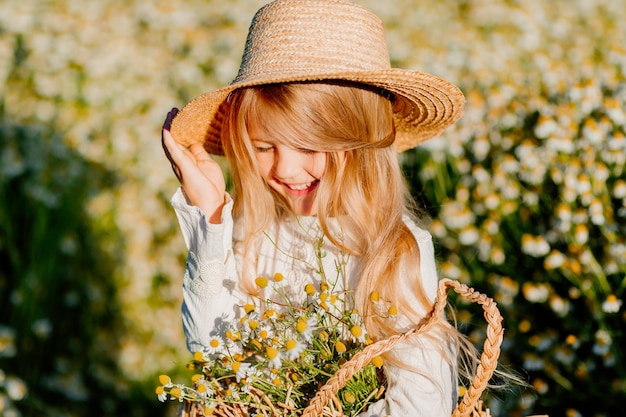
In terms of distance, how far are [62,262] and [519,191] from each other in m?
1.81

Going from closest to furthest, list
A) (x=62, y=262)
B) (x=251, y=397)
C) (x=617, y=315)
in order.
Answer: (x=251, y=397), (x=617, y=315), (x=62, y=262)

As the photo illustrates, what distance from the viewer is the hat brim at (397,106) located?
1188 mm

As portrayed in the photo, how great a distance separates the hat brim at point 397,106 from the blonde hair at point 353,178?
0.04 m

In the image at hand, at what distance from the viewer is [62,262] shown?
2.66 m

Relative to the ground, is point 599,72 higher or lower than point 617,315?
higher

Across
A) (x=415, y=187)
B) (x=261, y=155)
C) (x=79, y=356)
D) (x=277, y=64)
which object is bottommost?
(x=79, y=356)

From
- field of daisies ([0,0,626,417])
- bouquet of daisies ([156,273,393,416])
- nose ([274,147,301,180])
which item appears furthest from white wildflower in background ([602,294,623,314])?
nose ([274,147,301,180])

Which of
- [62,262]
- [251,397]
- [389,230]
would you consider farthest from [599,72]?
[62,262]

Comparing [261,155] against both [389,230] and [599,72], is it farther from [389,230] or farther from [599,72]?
[599,72]

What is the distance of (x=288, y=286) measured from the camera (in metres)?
1.29

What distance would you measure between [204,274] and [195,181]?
0.20 metres

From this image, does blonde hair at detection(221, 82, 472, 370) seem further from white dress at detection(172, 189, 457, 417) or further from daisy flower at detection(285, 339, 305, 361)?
daisy flower at detection(285, 339, 305, 361)

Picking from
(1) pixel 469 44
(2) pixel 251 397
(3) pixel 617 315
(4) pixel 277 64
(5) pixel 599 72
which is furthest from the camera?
(1) pixel 469 44

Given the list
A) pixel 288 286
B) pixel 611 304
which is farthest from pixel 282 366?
pixel 611 304
